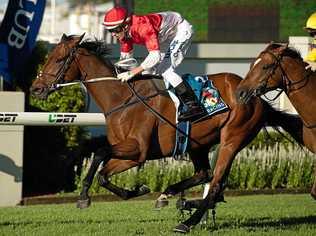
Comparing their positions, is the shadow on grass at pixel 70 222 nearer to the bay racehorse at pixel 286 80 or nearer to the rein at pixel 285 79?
the bay racehorse at pixel 286 80

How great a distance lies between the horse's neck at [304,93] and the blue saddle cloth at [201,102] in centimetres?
70

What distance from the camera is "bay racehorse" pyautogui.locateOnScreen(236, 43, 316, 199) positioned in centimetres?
803

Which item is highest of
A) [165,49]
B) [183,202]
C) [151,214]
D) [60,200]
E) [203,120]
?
[165,49]

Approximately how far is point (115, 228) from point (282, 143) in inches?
200

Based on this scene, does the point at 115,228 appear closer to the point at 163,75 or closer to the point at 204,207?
the point at 204,207

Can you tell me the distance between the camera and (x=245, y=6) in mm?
14219

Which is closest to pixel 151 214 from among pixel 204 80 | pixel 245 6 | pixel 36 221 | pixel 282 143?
pixel 36 221

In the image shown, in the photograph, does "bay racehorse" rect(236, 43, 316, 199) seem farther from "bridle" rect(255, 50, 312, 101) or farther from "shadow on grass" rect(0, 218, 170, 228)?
"shadow on grass" rect(0, 218, 170, 228)

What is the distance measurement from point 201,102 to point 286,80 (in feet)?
2.67

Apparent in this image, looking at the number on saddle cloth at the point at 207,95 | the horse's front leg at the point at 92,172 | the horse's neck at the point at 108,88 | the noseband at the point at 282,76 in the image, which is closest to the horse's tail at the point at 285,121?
the number on saddle cloth at the point at 207,95

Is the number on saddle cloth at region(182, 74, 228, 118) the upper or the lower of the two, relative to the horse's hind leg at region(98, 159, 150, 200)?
upper

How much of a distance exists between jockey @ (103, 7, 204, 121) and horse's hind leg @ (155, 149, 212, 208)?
2.06 ft

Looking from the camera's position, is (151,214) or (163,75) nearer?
(163,75)

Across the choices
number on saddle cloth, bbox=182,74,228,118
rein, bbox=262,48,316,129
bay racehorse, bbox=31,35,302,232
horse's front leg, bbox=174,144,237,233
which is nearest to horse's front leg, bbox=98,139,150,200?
bay racehorse, bbox=31,35,302,232
